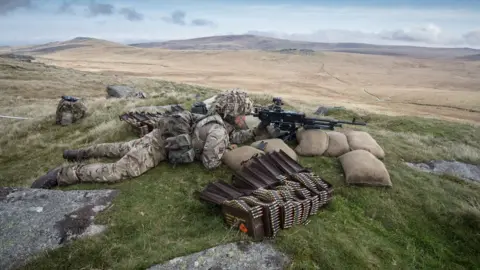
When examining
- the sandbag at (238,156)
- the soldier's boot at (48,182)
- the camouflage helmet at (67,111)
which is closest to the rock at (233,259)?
the sandbag at (238,156)

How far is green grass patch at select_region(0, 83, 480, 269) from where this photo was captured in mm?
4598

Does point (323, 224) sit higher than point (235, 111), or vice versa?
point (235, 111)

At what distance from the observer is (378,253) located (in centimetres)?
512

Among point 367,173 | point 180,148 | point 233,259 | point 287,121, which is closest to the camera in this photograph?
point 233,259

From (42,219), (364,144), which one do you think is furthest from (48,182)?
Answer: (364,144)

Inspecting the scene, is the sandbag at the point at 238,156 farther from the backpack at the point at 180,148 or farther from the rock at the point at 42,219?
the rock at the point at 42,219

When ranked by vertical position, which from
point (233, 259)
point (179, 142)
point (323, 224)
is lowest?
point (323, 224)

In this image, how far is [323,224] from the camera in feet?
17.9

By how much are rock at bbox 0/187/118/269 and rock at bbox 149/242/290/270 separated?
1.68 meters

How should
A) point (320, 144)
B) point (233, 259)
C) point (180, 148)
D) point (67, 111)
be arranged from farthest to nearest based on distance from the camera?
point (67, 111)
point (320, 144)
point (180, 148)
point (233, 259)

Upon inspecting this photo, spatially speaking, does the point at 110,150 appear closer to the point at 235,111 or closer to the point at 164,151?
the point at 164,151

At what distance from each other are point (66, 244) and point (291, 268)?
3.14 metres

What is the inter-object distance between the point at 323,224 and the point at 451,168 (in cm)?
594

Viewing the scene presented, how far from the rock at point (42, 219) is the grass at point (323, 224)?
219 millimetres
